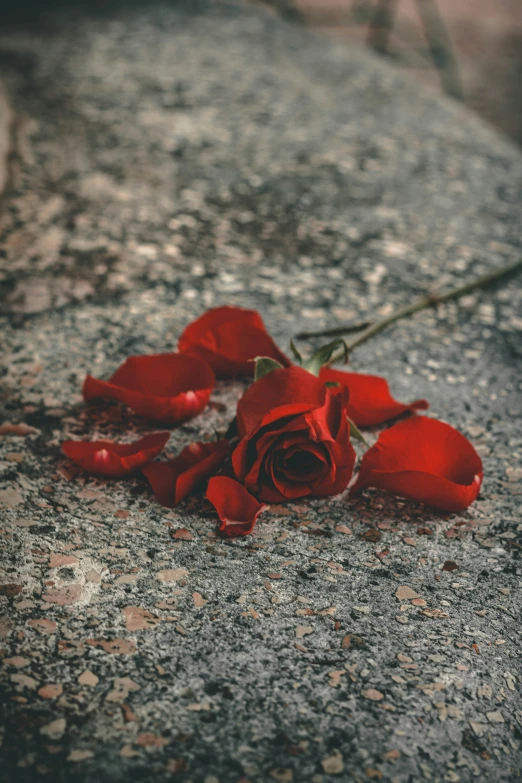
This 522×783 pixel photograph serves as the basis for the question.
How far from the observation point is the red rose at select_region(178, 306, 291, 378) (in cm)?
87

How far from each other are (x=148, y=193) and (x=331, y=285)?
47 centimetres

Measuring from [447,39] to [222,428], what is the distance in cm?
391

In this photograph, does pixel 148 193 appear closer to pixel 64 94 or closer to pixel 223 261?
pixel 223 261

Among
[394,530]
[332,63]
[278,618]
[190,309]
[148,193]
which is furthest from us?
[332,63]

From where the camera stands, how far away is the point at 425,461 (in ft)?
2.55

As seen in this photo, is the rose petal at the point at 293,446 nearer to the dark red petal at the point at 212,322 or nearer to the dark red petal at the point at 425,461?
the dark red petal at the point at 425,461

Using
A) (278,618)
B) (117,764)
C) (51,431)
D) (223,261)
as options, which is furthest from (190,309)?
(117,764)

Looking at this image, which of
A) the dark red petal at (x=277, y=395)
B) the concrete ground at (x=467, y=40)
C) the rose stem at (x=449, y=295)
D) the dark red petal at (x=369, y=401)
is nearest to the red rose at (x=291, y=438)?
the dark red petal at (x=277, y=395)

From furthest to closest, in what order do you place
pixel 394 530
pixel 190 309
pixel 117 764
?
pixel 190 309, pixel 394 530, pixel 117 764

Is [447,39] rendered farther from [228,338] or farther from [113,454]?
[113,454]

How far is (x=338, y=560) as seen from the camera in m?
0.74

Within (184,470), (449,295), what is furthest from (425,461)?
(449,295)

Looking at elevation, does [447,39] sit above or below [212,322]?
below

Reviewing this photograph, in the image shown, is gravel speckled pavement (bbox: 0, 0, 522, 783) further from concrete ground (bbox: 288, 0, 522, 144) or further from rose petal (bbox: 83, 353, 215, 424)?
concrete ground (bbox: 288, 0, 522, 144)
